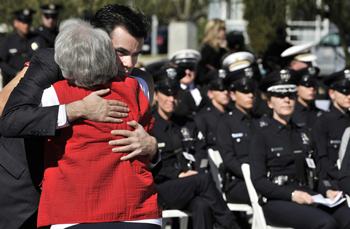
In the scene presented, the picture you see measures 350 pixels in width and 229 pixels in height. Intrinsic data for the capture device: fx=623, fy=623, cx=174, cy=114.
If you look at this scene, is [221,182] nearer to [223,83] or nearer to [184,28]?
[223,83]

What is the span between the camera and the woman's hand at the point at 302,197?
448 cm

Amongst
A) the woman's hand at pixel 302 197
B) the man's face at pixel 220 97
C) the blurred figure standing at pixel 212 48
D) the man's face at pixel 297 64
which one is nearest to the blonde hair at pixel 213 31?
the blurred figure standing at pixel 212 48

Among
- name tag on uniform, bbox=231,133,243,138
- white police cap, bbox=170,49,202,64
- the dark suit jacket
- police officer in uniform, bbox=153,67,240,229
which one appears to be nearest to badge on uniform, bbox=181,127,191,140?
police officer in uniform, bbox=153,67,240,229

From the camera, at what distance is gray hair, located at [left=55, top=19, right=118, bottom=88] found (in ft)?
7.27

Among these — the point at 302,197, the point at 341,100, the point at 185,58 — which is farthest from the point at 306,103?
the point at 302,197

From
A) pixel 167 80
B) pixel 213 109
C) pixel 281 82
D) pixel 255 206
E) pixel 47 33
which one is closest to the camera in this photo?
pixel 255 206

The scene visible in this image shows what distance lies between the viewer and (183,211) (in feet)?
16.5

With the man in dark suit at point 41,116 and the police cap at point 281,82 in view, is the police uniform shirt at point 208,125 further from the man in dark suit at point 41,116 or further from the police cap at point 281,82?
the man in dark suit at point 41,116

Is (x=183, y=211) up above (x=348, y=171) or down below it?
below

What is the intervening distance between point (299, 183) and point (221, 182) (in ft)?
2.89

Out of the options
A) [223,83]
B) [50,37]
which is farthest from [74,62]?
[50,37]

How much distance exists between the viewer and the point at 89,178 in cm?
221

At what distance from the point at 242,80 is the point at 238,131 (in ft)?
1.97

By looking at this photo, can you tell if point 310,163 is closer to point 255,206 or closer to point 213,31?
point 255,206
